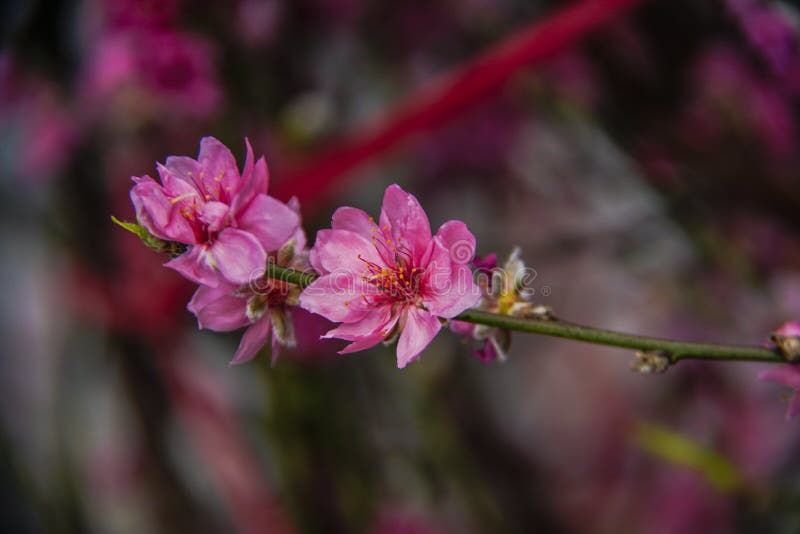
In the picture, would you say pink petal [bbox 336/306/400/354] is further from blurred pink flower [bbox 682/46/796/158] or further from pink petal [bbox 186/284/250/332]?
blurred pink flower [bbox 682/46/796/158]

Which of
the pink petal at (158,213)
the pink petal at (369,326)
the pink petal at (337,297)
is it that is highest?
the pink petal at (158,213)

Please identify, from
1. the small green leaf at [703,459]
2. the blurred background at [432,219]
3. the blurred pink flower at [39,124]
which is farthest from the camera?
the blurred pink flower at [39,124]

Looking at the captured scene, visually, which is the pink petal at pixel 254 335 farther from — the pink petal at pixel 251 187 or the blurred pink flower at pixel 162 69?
the blurred pink flower at pixel 162 69

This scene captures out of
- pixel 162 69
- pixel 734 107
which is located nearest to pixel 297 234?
pixel 162 69

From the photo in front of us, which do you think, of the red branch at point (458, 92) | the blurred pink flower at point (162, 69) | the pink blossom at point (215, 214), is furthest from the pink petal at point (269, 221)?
the blurred pink flower at point (162, 69)

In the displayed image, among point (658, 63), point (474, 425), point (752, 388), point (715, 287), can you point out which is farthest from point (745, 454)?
point (658, 63)

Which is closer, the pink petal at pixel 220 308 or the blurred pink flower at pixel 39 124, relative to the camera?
the pink petal at pixel 220 308

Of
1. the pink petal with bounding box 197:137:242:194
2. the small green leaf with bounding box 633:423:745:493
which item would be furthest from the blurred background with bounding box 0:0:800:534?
the pink petal with bounding box 197:137:242:194
